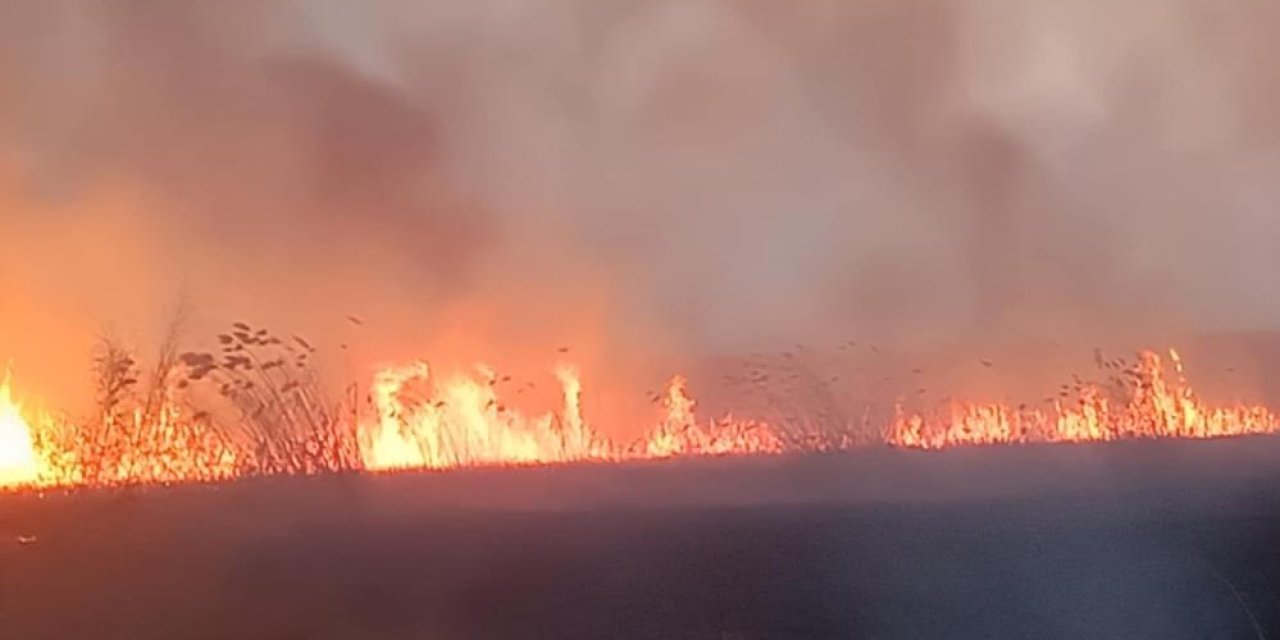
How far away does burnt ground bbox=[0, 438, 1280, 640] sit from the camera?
23.4 m

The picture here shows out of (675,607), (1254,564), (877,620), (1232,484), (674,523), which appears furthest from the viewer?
(1232,484)

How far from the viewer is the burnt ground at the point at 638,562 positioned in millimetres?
23391

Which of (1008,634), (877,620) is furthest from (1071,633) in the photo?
(877,620)

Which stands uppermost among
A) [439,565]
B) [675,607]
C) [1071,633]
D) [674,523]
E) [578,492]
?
[578,492]

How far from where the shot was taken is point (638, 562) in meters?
33.4

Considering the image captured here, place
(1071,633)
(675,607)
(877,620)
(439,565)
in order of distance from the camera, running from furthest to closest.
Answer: (439,565)
(675,607)
(877,620)
(1071,633)

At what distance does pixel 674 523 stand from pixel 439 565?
1286 cm

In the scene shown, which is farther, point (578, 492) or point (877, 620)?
point (578, 492)

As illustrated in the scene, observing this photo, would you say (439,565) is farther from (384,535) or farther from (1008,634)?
(1008,634)

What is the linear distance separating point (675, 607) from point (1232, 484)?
118ft

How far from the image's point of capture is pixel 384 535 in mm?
36562

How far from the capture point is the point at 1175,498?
4741 centimetres

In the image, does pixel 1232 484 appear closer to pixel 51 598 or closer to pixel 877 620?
pixel 877 620

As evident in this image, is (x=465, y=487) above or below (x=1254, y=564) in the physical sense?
above
